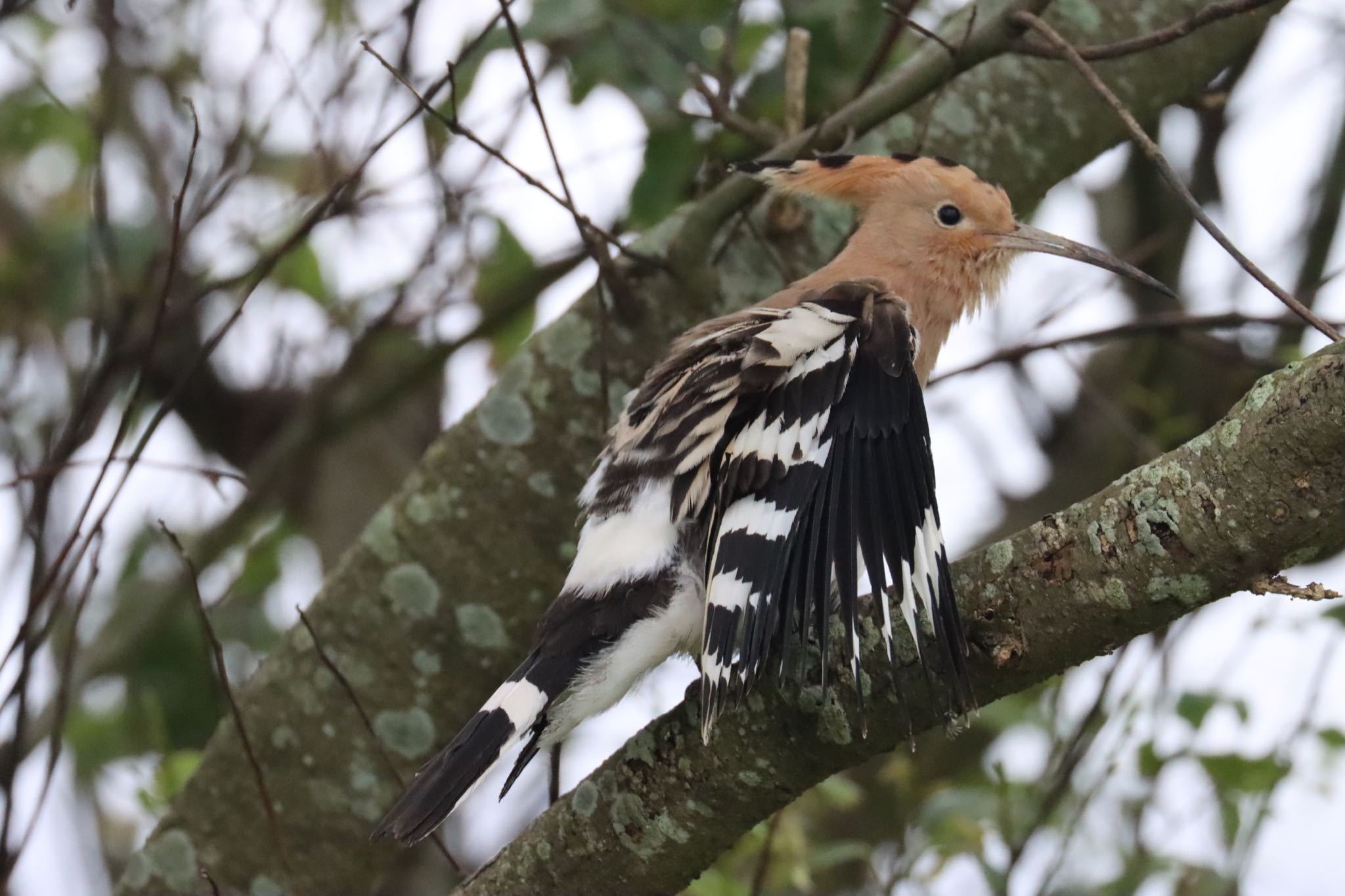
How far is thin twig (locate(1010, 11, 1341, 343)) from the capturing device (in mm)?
1354

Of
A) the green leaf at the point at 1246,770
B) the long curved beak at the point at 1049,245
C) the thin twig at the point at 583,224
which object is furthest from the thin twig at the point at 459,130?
the green leaf at the point at 1246,770

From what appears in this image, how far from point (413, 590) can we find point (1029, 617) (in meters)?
1.25

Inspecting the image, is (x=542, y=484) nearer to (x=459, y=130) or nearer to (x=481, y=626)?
(x=481, y=626)

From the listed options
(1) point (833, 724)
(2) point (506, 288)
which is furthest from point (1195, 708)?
(2) point (506, 288)

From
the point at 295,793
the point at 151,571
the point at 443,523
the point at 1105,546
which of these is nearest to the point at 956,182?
the point at 443,523

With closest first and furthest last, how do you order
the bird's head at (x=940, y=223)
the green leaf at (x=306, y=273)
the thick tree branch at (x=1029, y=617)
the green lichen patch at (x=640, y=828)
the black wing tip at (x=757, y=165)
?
the thick tree branch at (x=1029, y=617) → the green lichen patch at (x=640, y=828) → the black wing tip at (x=757, y=165) → the bird's head at (x=940, y=223) → the green leaf at (x=306, y=273)

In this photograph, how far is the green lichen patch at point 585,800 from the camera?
1555 millimetres

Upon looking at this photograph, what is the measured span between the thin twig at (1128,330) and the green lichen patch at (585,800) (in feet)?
3.59

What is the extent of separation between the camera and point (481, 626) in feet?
7.55

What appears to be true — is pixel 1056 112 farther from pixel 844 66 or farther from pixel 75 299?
pixel 75 299

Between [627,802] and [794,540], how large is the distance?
352mm

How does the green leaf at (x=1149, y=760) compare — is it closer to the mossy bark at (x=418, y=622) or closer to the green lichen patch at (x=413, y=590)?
the mossy bark at (x=418, y=622)

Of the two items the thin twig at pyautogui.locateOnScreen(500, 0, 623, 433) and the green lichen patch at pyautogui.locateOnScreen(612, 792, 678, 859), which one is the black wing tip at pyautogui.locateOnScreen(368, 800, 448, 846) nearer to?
the green lichen patch at pyautogui.locateOnScreen(612, 792, 678, 859)

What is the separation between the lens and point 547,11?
7.36ft
